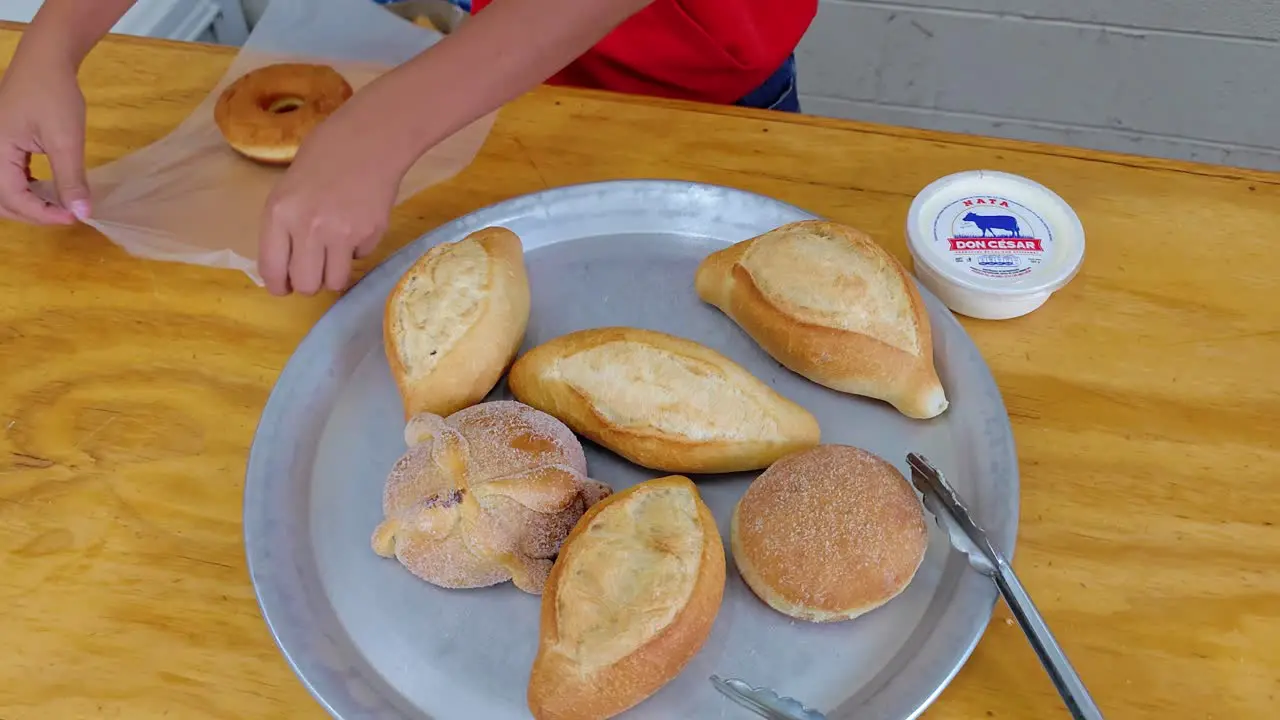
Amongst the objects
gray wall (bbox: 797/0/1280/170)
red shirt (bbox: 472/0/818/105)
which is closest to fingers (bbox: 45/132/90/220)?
red shirt (bbox: 472/0/818/105)

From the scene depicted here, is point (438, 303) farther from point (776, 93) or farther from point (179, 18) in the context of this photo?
point (179, 18)

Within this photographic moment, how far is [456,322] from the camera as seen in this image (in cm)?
81

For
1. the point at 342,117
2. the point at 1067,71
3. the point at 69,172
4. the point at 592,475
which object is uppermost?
the point at 342,117

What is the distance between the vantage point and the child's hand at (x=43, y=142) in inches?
38.1

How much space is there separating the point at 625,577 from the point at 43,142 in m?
0.81

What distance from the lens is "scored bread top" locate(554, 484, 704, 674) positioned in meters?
0.62

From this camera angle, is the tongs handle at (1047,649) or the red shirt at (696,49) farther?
the red shirt at (696,49)

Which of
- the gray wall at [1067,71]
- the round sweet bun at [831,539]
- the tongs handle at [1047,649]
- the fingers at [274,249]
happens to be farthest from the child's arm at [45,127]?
the gray wall at [1067,71]

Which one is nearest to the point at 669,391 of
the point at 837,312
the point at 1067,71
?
the point at 837,312

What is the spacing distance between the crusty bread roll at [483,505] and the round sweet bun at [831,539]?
139 mm

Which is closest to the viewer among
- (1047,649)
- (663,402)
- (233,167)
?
(1047,649)

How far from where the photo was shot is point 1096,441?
80cm

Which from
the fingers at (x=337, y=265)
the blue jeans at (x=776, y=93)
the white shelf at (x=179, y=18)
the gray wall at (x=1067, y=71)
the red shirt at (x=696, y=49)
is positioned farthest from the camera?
the gray wall at (x=1067, y=71)

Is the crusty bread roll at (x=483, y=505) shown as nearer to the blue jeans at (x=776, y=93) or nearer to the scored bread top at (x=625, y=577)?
the scored bread top at (x=625, y=577)
